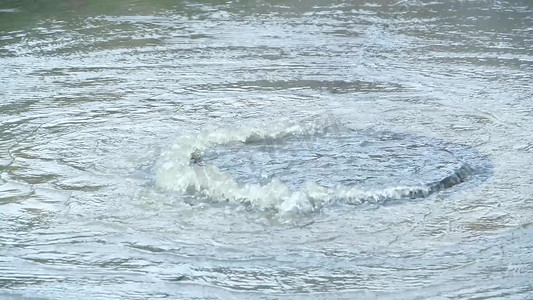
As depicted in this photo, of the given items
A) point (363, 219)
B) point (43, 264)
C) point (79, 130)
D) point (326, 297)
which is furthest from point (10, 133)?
point (326, 297)

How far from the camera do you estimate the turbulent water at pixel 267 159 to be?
15.6ft

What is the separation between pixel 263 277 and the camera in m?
4.69

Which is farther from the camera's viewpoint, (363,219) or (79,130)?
→ (79,130)

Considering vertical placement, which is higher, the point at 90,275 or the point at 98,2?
the point at 90,275

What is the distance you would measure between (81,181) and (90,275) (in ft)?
4.54

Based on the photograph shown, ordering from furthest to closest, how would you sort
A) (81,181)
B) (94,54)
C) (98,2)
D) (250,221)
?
(98,2)
(94,54)
(81,181)
(250,221)

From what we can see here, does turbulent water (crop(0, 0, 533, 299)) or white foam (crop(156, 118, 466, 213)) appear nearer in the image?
turbulent water (crop(0, 0, 533, 299))

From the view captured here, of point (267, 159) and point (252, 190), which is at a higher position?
point (252, 190)

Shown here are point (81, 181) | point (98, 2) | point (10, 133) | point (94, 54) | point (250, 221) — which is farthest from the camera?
point (98, 2)

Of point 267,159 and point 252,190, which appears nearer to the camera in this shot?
point 252,190

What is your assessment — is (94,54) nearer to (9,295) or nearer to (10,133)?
(10,133)

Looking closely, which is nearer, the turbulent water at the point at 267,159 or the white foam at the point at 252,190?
the turbulent water at the point at 267,159

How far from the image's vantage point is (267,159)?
6.39 metres

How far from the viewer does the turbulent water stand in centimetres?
477
